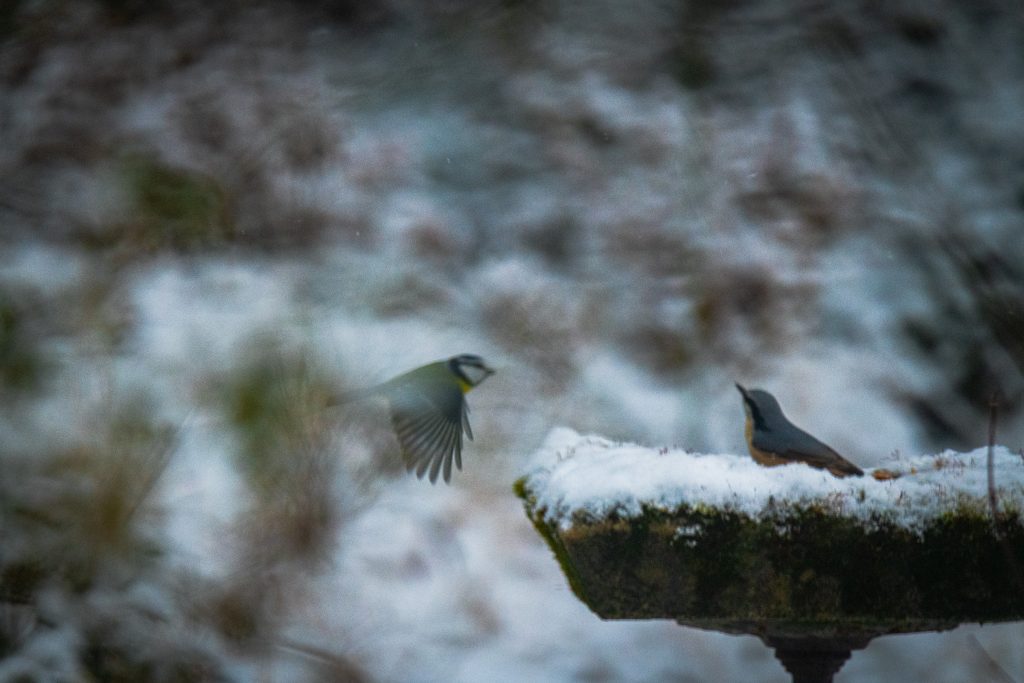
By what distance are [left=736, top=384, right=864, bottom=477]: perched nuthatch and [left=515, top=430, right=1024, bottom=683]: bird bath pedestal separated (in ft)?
0.54

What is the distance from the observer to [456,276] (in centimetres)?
357

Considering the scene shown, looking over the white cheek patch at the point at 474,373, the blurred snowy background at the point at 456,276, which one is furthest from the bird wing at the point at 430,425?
the blurred snowy background at the point at 456,276

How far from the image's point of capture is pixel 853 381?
3.30 meters

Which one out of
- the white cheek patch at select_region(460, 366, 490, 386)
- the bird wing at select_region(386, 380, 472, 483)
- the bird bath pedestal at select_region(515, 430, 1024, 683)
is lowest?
the white cheek patch at select_region(460, 366, 490, 386)

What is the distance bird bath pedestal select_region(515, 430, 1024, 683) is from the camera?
1324mm

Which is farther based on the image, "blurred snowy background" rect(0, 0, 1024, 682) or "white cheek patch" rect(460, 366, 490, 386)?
"blurred snowy background" rect(0, 0, 1024, 682)

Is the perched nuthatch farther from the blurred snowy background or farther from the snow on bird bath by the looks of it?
the blurred snowy background

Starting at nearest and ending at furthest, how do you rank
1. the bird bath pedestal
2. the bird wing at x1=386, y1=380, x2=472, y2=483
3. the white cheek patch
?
the bird bath pedestal → the bird wing at x1=386, y1=380, x2=472, y2=483 → the white cheek patch

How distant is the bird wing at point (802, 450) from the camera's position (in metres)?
1.55

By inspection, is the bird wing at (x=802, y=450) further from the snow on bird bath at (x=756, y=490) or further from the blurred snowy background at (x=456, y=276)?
the blurred snowy background at (x=456, y=276)

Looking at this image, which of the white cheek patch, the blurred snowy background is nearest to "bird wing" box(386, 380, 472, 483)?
the white cheek patch

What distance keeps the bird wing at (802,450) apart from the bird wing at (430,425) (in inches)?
23.1

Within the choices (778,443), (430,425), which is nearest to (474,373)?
(430,425)

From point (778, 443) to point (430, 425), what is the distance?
2.22 feet
